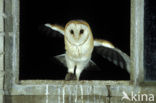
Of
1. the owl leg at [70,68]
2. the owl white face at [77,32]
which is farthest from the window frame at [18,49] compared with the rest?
the owl white face at [77,32]

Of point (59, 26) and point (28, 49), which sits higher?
point (59, 26)

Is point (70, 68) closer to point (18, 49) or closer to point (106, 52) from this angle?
point (106, 52)

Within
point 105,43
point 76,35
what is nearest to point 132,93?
point 105,43

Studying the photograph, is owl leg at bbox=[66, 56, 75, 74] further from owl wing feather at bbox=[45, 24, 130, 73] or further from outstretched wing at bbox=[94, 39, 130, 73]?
outstretched wing at bbox=[94, 39, 130, 73]

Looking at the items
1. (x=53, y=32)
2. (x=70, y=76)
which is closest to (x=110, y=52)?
(x=70, y=76)

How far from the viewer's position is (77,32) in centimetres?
670

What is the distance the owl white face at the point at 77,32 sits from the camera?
22.0 feet

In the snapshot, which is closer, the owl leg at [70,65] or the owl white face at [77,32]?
the owl white face at [77,32]

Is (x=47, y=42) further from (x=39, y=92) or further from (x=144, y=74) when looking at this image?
(x=144, y=74)

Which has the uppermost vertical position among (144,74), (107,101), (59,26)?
(59,26)

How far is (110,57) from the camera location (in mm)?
6852

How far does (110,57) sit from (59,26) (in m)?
1.19

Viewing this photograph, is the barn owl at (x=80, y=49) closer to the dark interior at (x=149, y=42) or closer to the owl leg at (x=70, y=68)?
the owl leg at (x=70, y=68)

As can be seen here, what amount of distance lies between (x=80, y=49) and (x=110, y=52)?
0.61 metres
